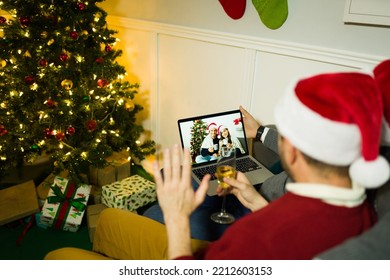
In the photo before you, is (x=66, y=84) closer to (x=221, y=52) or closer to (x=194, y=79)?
(x=194, y=79)

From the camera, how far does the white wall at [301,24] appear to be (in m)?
1.77

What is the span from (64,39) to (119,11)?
1.08 meters

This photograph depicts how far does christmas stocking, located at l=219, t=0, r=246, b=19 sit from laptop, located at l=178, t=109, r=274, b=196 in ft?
2.39

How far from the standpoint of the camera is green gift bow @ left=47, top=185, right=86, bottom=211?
225 centimetres

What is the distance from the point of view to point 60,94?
233 centimetres

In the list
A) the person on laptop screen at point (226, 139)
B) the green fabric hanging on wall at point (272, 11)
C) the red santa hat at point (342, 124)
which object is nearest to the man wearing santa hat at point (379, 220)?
the red santa hat at point (342, 124)

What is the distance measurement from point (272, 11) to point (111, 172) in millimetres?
1684

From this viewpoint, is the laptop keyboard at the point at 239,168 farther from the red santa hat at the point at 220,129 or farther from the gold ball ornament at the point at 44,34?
the gold ball ornament at the point at 44,34

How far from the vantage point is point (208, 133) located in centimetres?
193

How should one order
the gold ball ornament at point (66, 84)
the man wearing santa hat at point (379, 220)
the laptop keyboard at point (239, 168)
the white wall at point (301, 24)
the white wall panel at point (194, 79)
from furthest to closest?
the white wall panel at point (194, 79)
the gold ball ornament at point (66, 84)
the laptop keyboard at point (239, 168)
the white wall at point (301, 24)
the man wearing santa hat at point (379, 220)

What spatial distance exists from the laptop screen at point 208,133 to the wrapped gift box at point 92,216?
83 cm

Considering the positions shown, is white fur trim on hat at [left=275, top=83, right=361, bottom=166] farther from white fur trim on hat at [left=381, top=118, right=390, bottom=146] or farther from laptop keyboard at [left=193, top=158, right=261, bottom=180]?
laptop keyboard at [left=193, top=158, right=261, bottom=180]

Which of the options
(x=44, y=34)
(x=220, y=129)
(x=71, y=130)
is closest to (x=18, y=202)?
(x=71, y=130)

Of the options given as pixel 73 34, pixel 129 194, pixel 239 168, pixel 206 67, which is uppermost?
pixel 73 34
